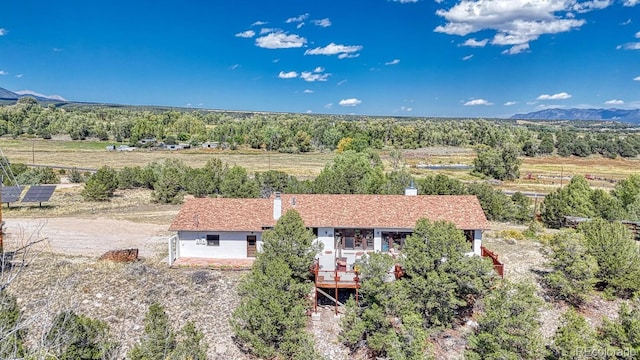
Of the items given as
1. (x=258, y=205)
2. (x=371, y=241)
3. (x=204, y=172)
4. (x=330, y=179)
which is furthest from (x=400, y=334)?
(x=204, y=172)

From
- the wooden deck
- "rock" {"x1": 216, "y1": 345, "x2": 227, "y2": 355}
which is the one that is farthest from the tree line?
"rock" {"x1": 216, "y1": 345, "x2": 227, "y2": 355}

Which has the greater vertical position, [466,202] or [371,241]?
[466,202]

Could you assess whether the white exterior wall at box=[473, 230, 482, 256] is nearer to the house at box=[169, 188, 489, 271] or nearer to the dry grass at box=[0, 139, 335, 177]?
the house at box=[169, 188, 489, 271]

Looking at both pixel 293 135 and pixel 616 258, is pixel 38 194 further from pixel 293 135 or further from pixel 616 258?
pixel 293 135

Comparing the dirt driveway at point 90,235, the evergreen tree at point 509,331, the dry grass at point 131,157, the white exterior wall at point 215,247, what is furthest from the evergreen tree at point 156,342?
the dry grass at point 131,157

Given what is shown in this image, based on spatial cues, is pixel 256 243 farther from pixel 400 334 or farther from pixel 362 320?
pixel 400 334
